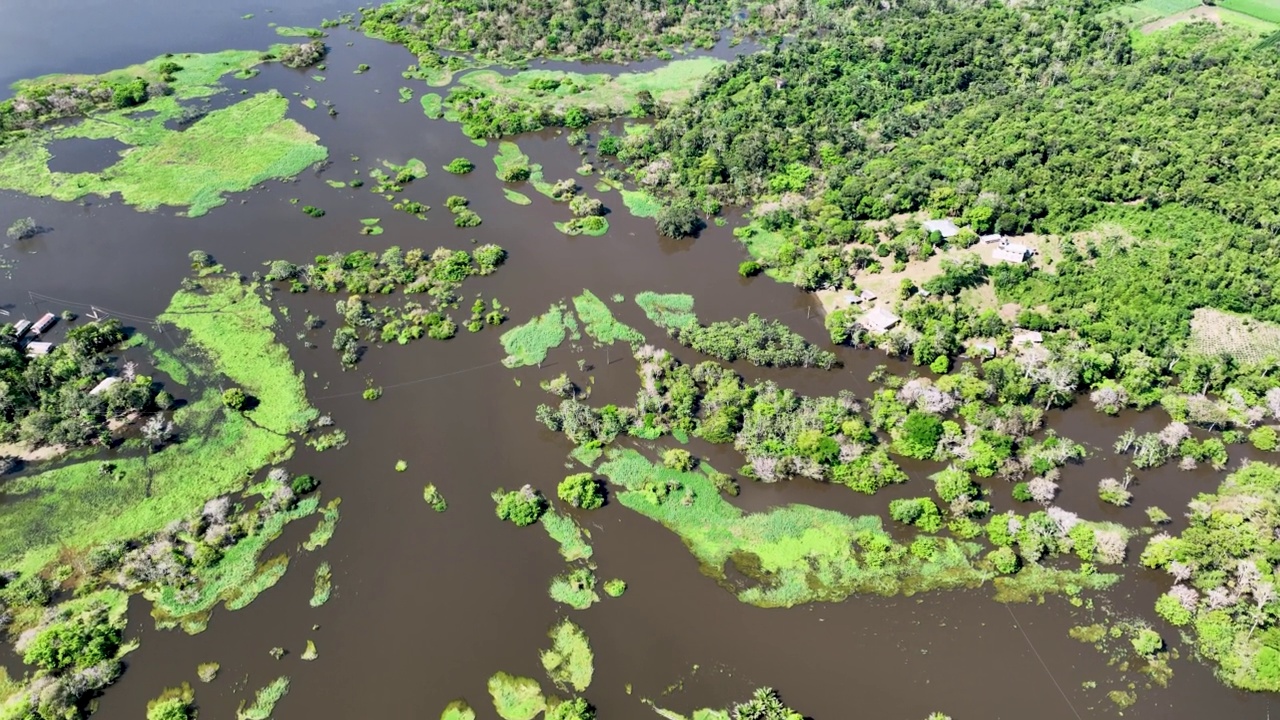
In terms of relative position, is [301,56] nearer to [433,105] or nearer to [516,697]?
[433,105]

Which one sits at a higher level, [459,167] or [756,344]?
[459,167]

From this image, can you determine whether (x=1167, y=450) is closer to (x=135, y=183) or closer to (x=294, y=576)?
(x=294, y=576)

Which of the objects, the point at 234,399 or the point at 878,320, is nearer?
the point at 234,399

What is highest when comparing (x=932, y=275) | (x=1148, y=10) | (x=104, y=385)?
(x=1148, y=10)

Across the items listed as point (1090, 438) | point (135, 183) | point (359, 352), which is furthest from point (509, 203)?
point (1090, 438)

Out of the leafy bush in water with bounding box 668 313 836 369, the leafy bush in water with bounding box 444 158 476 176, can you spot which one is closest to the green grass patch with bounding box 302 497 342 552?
the leafy bush in water with bounding box 668 313 836 369

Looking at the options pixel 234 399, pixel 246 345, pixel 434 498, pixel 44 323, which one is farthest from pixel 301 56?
pixel 434 498

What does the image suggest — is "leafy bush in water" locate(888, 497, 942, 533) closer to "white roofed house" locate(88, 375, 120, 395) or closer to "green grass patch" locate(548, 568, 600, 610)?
"green grass patch" locate(548, 568, 600, 610)
